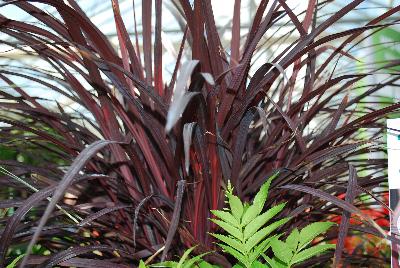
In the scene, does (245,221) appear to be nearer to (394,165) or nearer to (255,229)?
(255,229)

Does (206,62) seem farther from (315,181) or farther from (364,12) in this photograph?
(364,12)

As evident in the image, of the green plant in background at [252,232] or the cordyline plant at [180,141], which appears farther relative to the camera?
the cordyline plant at [180,141]

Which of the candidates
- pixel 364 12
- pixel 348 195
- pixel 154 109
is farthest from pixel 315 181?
pixel 364 12

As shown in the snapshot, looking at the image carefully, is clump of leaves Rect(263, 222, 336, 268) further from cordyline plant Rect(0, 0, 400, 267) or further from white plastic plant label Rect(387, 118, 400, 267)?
white plastic plant label Rect(387, 118, 400, 267)

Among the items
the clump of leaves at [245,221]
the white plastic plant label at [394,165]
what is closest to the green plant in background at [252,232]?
the clump of leaves at [245,221]

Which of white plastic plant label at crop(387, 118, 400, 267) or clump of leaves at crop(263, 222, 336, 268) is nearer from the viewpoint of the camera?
clump of leaves at crop(263, 222, 336, 268)

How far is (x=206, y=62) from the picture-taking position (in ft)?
2.45

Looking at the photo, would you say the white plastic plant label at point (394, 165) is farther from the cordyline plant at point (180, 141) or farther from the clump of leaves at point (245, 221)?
the clump of leaves at point (245, 221)

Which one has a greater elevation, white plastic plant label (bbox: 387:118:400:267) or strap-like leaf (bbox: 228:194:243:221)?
white plastic plant label (bbox: 387:118:400:267)

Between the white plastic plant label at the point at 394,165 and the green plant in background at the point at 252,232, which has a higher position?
the white plastic plant label at the point at 394,165

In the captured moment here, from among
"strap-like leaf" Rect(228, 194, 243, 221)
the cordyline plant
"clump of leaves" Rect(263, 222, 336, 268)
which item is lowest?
"clump of leaves" Rect(263, 222, 336, 268)

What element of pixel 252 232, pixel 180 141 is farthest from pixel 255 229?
pixel 180 141

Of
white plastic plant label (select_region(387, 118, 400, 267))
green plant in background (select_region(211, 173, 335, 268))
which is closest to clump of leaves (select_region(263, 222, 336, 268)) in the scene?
green plant in background (select_region(211, 173, 335, 268))

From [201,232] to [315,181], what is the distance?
0.53 feet
